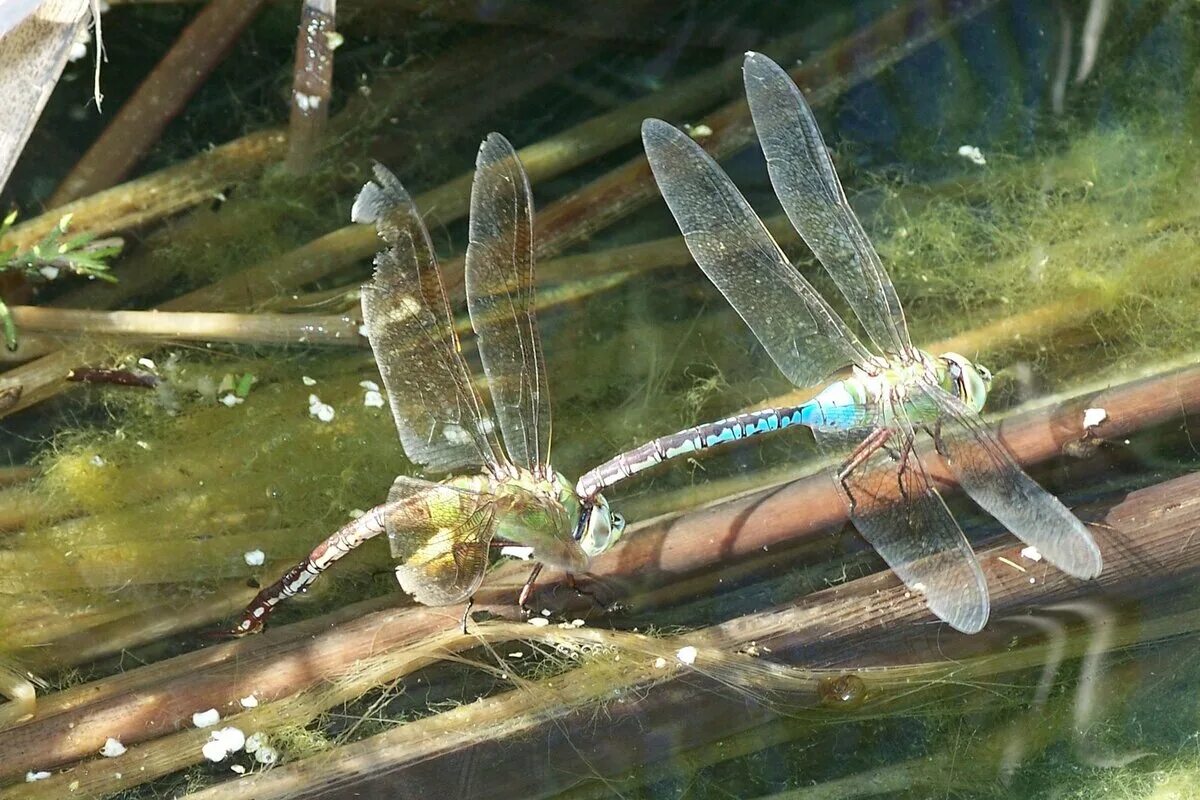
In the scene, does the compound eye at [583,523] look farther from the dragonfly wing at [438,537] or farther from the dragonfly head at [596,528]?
the dragonfly wing at [438,537]

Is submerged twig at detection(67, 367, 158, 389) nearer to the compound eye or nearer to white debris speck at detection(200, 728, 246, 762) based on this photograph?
white debris speck at detection(200, 728, 246, 762)

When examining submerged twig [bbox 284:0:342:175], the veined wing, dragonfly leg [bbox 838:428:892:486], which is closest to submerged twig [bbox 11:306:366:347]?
submerged twig [bbox 284:0:342:175]

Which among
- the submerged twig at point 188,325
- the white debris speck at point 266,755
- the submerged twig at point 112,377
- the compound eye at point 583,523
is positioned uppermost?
the submerged twig at point 188,325

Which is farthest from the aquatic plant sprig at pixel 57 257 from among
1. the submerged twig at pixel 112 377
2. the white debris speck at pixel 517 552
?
the white debris speck at pixel 517 552

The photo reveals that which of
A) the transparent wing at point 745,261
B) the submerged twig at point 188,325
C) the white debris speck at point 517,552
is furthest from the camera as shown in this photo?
the submerged twig at point 188,325

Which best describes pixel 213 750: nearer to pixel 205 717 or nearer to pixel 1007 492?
pixel 205 717

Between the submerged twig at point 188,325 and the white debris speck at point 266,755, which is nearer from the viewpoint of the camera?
the white debris speck at point 266,755

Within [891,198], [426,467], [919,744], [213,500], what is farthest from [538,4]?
[919,744]
